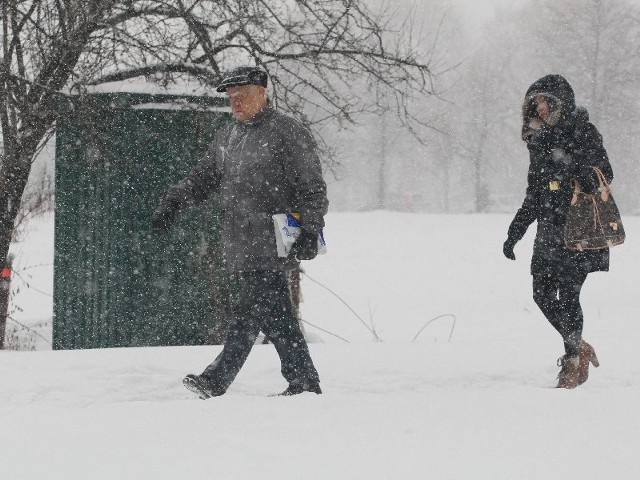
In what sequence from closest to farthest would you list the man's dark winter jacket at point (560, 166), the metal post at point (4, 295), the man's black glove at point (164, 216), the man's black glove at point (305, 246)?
the man's black glove at point (305, 246) → the man's black glove at point (164, 216) → the man's dark winter jacket at point (560, 166) → the metal post at point (4, 295)

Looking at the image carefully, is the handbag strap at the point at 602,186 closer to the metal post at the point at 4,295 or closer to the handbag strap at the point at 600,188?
the handbag strap at the point at 600,188

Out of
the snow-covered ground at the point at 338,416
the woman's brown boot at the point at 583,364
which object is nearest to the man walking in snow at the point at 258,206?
the snow-covered ground at the point at 338,416

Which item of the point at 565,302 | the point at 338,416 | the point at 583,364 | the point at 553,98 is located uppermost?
the point at 553,98

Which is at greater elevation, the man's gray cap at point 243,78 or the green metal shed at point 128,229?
the man's gray cap at point 243,78

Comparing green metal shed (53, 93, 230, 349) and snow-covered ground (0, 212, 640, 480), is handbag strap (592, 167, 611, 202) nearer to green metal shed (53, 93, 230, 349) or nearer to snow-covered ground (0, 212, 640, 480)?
snow-covered ground (0, 212, 640, 480)

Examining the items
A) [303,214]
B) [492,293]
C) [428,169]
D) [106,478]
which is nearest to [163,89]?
[303,214]

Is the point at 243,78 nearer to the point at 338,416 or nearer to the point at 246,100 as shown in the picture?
the point at 246,100

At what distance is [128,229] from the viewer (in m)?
5.66

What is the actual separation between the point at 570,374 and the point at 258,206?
2006 millimetres

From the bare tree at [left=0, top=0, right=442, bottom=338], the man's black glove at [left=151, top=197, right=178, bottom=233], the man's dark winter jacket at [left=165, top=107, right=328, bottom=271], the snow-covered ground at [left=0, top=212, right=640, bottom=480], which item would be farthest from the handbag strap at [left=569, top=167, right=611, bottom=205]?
the bare tree at [left=0, top=0, right=442, bottom=338]

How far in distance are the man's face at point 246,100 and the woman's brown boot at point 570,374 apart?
2226mm

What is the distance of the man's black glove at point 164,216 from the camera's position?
4.07 m

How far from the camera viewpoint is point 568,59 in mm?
32062

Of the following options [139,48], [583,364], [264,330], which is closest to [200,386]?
[264,330]
